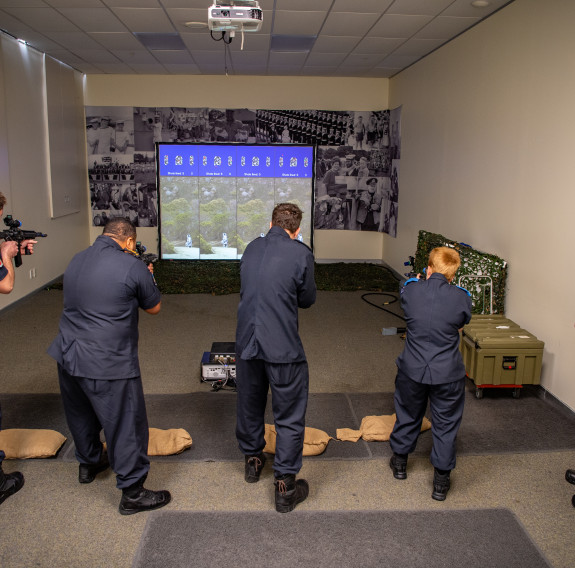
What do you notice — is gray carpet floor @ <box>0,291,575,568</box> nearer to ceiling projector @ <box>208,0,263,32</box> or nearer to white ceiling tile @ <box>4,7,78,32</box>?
ceiling projector @ <box>208,0,263,32</box>

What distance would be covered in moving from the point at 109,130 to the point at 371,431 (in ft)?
26.5

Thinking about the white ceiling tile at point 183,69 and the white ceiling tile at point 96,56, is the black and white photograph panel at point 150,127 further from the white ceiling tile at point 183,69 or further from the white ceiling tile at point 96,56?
the white ceiling tile at point 96,56

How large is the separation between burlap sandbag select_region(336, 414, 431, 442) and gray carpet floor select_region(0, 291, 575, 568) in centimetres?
9

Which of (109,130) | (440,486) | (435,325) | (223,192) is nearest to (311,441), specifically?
(440,486)

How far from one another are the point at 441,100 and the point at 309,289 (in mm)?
5127

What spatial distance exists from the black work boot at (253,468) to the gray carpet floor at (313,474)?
5cm

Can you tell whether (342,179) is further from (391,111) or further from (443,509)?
(443,509)

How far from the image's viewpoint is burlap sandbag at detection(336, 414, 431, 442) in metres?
3.78

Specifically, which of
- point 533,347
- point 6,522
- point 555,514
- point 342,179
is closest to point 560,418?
point 533,347

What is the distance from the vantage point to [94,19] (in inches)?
236

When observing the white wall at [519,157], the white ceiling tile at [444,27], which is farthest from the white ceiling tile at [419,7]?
the white wall at [519,157]

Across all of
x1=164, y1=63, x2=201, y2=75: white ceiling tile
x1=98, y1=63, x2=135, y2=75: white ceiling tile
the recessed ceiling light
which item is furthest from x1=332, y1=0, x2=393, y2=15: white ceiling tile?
x1=98, y1=63, x2=135, y2=75: white ceiling tile

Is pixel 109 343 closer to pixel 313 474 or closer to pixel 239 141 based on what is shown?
pixel 313 474

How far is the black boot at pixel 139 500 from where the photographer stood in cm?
292
